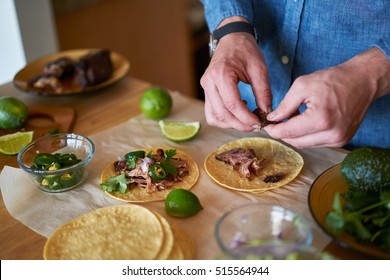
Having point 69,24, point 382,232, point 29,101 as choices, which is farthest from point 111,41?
point 382,232

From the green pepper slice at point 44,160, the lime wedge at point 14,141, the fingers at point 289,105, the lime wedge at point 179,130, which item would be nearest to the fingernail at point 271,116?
the fingers at point 289,105

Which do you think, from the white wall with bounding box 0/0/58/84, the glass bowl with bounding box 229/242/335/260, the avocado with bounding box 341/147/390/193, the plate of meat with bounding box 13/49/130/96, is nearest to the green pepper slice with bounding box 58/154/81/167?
the plate of meat with bounding box 13/49/130/96

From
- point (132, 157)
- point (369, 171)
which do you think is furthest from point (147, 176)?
point (369, 171)

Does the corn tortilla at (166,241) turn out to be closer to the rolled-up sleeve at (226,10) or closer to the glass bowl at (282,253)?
the glass bowl at (282,253)

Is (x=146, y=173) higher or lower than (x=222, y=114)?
lower

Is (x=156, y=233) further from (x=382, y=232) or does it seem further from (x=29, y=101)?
(x=29, y=101)

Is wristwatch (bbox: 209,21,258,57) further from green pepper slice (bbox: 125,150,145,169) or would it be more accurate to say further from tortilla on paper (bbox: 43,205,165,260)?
tortilla on paper (bbox: 43,205,165,260)

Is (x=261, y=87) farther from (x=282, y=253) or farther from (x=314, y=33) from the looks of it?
(x=282, y=253)
